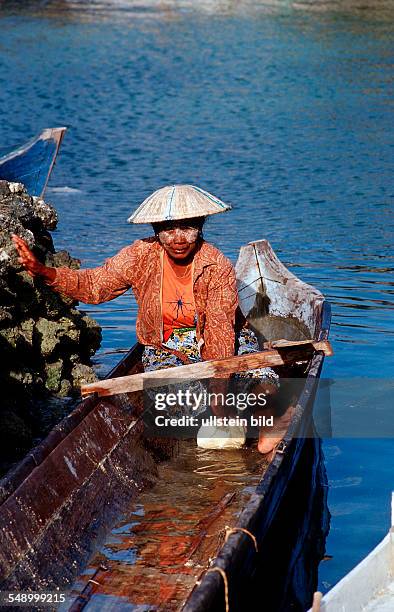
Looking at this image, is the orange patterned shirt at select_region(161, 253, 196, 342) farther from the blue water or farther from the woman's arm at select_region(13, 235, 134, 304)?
the blue water

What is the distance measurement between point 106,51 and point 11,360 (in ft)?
60.9

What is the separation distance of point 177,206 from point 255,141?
10.5 metres

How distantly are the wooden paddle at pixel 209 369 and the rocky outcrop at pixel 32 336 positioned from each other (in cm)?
92

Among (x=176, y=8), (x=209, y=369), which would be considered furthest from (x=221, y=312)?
(x=176, y=8)

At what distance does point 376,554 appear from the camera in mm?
3816

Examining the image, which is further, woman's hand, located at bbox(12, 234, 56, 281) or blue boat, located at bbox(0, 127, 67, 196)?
blue boat, located at bbox(0, 127, 67, 196)

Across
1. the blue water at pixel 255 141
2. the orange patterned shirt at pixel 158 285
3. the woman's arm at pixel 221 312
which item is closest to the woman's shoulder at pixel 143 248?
the orange patterned shirt at pixel 158 285

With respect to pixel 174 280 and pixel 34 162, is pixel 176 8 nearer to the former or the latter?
pixel 34 162

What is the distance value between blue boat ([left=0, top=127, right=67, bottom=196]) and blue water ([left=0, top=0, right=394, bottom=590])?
1.21 metres

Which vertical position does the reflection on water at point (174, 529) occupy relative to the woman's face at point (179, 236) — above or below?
below

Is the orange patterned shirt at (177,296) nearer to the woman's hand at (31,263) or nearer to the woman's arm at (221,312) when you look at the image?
the woman's arm at (221,312)

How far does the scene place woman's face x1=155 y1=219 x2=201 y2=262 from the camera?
5.12 metres

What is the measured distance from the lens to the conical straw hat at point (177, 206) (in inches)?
199

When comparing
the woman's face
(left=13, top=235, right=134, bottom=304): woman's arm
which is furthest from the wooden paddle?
the woman's face
